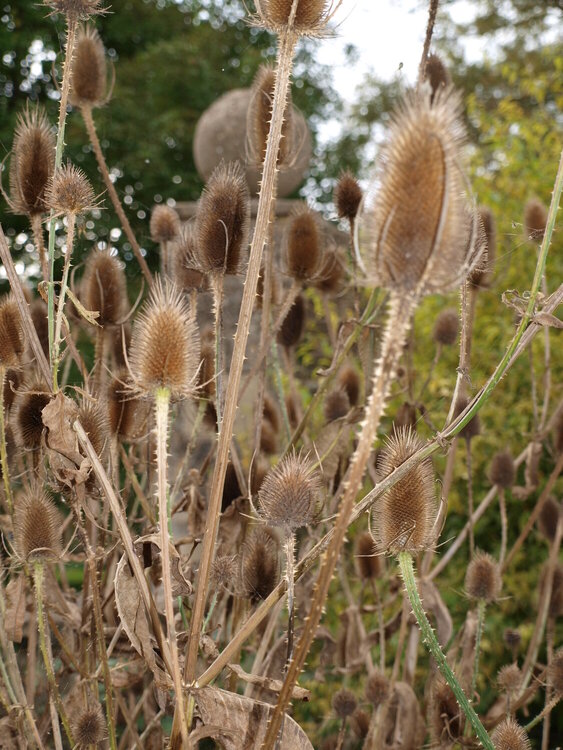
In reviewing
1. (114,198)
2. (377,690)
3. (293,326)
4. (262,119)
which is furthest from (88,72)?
(377,690)

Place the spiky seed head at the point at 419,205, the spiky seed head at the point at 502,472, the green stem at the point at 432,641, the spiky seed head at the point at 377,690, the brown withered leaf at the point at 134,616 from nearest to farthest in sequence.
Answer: the spiky seed head at the point at 419,205 → the green stem at the point at 432,641 → the brown withered leaf at the point at 134,616 → the spiky seed head at the point at 377,690 → the spiky seed head at the point at 502,472

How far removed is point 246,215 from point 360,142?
13889 millimetres

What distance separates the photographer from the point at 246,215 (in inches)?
57.7

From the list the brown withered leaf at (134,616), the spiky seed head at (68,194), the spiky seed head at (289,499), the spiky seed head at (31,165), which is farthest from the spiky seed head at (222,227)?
the brown withered leaf at (134,616)

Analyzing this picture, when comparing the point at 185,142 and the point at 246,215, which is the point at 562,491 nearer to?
the point at 246,215

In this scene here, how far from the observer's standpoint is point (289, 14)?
3.91ft

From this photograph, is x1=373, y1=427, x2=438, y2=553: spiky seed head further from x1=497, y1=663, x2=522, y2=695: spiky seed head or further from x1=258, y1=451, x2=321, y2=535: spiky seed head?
x1=497, y1=663, x2=522, y2=695: spiky seed head

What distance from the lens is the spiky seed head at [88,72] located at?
6.29 ft

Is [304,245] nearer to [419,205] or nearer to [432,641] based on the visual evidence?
[432,641]

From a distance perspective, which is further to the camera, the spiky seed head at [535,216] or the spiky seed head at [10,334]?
the spiky seed head at [535,216]

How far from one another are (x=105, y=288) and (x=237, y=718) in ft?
3.09

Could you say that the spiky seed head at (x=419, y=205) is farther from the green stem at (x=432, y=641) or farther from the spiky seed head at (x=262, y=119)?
the spiky seed head at (x=262, y=119)

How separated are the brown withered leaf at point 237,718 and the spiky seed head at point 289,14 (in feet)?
3.17

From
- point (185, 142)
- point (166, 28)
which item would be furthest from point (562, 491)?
point (166, 28)
